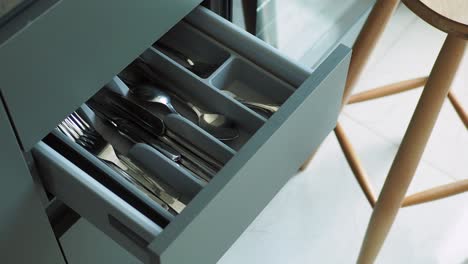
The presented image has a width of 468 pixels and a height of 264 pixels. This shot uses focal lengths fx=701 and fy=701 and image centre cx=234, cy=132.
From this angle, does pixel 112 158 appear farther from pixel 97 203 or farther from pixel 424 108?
pixel 424 108

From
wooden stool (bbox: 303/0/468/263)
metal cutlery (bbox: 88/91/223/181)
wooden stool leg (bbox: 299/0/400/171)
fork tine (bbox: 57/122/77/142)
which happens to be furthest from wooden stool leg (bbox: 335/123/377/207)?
fork tine (bbox: 57/122/77/142)

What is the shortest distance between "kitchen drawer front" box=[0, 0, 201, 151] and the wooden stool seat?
0.30 meters

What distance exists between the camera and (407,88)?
1287 mm

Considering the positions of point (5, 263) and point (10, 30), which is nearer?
point (10, 30)

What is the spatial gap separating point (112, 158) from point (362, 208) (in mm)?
677

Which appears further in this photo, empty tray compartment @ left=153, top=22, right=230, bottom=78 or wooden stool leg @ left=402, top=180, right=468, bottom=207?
wooden stool leg @ left=402, top=180, right=468, bottom=207

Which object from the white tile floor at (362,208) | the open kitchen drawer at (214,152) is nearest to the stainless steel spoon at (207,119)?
the open kitchen drawer at (214,152)

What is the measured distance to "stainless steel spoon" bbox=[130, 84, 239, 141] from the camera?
0.87 m

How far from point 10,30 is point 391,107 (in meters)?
1.07

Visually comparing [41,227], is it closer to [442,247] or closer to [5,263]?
[5,263]

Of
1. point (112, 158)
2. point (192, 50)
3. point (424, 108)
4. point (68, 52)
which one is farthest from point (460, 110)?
point (68, 52)

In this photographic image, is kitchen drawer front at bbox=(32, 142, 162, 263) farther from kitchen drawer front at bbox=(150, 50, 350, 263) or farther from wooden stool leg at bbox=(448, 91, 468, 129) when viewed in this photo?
wooden stool leg at bbox=(448, 91, 468, 129)

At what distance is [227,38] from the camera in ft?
2.92

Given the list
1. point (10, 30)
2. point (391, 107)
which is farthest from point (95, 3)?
point (391, 107)
